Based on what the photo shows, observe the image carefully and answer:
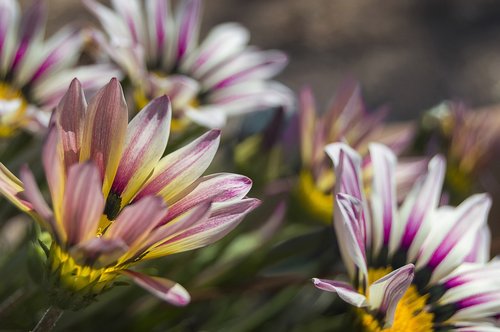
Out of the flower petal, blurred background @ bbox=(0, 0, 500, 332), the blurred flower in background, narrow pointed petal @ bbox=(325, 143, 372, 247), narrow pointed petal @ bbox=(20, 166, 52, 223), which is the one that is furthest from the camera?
blurred background @ bbox=(0, 0, 500, 332)

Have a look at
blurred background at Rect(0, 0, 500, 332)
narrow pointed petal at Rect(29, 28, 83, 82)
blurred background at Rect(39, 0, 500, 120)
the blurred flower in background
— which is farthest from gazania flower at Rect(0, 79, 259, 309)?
blurred background at Rect(39, 0, 500, 120)

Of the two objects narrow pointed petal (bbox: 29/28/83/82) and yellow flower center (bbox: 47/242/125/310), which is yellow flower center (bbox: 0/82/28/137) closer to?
narrow pointed petal (bbox: 29/28/83/82)

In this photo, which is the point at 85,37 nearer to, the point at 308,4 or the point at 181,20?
the point at 181,20

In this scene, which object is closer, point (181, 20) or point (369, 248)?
point (369, 248)

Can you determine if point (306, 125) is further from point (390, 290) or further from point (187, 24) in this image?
point (390, 290)

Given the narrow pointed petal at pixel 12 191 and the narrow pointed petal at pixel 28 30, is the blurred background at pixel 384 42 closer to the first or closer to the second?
the narrow pointed petal at pixel 28 30

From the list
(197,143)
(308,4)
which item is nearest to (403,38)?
(308,4)

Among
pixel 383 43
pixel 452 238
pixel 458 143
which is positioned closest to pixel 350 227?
pixel 452 238

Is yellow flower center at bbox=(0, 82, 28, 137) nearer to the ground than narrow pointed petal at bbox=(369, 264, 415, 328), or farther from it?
farther from it
